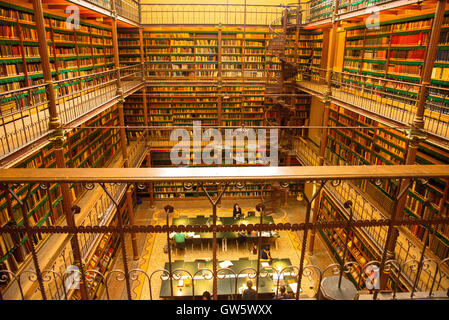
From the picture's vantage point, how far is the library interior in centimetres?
142

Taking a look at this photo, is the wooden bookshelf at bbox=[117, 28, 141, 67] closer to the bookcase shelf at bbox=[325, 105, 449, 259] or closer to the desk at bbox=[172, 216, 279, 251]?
the desk at bbox=[172, 216, 279, 251]

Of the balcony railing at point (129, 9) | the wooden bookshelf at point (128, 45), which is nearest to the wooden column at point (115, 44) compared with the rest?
the balcony railing at point (129, 9)

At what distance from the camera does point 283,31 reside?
8594 millimetres

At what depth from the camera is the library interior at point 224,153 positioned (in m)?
1.42

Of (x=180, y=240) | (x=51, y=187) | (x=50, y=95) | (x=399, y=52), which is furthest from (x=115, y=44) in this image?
(x=399, y=52)

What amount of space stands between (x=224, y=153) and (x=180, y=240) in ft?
11.9

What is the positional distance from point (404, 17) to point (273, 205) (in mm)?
5664

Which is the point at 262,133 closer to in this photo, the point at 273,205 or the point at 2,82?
the point at 273,205

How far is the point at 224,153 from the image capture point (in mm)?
9805

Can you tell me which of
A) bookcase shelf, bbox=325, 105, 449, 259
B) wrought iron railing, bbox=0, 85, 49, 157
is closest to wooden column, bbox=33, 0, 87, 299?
wrought iron railing, bbox=0, 85, 49, 157

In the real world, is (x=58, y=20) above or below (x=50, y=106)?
above
